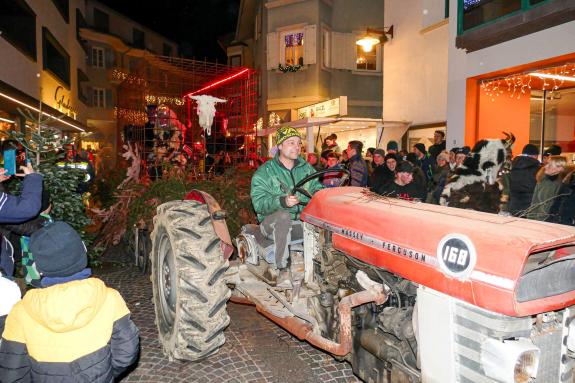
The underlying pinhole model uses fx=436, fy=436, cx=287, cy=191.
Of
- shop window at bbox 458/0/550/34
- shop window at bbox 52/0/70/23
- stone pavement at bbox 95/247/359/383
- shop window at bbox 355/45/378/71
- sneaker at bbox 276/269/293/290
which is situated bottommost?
stone pavement at bbox 95/247/359/383

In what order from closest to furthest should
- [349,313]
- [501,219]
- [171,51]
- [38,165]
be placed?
[501,219] < [349,313] < [38,165] < [171,51]

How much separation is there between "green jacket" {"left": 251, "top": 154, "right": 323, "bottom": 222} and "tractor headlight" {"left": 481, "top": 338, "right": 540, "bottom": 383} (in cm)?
212

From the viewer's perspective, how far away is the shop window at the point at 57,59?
19.0 metres

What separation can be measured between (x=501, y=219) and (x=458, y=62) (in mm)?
8349

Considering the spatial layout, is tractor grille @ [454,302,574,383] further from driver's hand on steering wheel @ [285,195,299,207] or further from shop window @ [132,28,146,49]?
Result: shop window @ [132,28,146,49]

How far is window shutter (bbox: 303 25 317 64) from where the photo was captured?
1670 cm

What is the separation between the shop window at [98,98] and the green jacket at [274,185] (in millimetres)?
38005

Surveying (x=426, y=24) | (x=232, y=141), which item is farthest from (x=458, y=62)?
(x=232, y=141)

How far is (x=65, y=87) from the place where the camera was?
21281 mm

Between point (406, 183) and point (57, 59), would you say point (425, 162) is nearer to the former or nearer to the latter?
point (406, 183)

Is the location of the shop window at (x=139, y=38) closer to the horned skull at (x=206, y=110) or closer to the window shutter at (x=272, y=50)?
the window shutter at (x=272, y=50)

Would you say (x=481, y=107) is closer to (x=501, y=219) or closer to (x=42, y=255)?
(x=501, y=219)

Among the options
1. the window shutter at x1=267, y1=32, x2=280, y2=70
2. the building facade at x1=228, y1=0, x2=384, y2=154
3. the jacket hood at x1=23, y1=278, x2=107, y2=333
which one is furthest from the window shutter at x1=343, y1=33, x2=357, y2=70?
A: the jacket hood at x1=23, y1=278, x2=107, y2=333

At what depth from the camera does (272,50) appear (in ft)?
58.5
